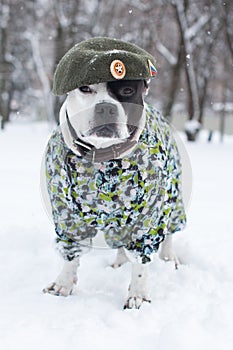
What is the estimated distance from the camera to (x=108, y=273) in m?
2.46

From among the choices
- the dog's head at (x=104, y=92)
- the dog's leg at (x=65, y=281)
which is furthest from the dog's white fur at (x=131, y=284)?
the dog's head at (x=104, y=92)

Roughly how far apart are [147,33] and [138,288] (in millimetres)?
13658

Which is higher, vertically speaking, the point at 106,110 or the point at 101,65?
the point at 101,65

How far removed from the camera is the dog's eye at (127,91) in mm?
1845

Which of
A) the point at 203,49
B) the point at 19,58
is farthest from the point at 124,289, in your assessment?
the point at 19,58

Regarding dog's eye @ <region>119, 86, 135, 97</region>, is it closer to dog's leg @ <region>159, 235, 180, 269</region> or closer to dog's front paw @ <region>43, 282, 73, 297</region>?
A: dog's front paw @ <region>43, 282, 73, 297</region>

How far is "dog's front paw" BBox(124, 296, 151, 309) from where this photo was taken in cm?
209

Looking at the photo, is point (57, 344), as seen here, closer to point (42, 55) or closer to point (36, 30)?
point (36, 30)

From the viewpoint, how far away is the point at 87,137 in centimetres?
191

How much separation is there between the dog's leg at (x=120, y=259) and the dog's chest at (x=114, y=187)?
61 centimetres

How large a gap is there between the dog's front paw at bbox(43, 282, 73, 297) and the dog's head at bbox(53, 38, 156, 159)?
0.74 metres

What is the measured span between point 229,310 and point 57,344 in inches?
31.0

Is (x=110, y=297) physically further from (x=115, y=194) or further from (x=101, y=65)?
(x=101, y=65)

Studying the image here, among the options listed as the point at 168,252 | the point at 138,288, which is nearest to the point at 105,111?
the point at 138,288
